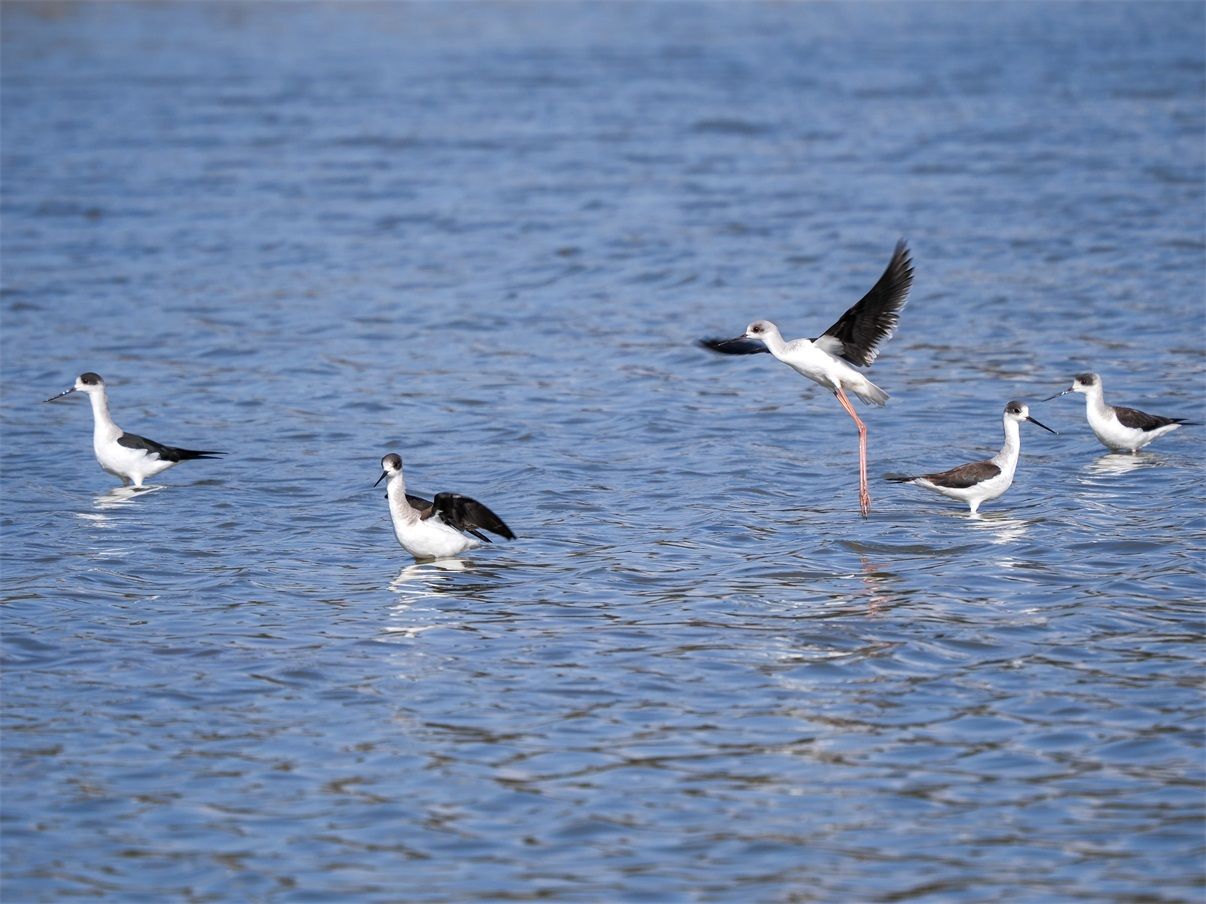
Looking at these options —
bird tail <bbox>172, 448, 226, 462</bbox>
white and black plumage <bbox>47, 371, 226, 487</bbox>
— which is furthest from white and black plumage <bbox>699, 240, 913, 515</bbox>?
white and black plumage <bbox>47, 371, 226, 487</bbox>

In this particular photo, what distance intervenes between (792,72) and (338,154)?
12703 millimetres

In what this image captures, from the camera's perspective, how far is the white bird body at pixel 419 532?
35.4 ft

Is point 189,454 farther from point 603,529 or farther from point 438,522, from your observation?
point 603,529

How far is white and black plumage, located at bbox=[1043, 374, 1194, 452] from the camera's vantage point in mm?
13008

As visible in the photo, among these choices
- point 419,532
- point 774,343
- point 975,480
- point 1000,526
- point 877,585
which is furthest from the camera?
point 774,343

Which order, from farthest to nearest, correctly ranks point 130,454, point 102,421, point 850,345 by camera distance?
point 102,421 < point 130,454 < point 850,345

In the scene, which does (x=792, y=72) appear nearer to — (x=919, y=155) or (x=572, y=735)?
(x=919, y=155)

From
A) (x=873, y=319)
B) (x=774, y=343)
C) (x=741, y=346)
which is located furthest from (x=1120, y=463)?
(x=741, y=346)

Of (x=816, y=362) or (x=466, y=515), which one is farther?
(x=816, y=362)

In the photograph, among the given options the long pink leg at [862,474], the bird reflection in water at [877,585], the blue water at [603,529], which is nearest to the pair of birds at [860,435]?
the long pink leg at [862,474]

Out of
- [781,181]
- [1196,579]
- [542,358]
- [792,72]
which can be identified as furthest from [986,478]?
→ [792,72]

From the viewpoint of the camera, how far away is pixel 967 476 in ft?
37.8

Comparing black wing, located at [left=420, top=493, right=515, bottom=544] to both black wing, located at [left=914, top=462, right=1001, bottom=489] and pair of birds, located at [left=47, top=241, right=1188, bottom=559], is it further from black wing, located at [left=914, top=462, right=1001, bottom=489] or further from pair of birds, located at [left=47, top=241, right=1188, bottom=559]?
black wing, located at [left=914, top=462, right=1001, bottom=489]

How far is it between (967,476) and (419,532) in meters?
3.78
